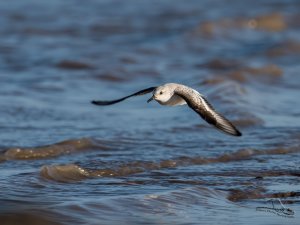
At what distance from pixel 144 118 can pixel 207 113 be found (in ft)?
10.6

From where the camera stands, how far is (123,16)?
56.5 feet

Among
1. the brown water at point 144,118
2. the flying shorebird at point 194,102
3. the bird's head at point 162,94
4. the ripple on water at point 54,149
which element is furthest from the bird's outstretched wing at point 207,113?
the ripple on water at point 54,149

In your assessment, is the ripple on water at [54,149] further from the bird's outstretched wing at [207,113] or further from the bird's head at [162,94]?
the bird's outstretched wing at [207,113]

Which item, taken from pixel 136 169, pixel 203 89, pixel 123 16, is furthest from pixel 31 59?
pixel 136 169

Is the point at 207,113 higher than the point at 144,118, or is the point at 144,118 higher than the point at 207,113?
the point at 144,118

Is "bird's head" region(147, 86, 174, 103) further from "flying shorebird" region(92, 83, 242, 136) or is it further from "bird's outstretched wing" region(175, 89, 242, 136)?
"bird's outstretched wing" region(175, 89, 242, 136)

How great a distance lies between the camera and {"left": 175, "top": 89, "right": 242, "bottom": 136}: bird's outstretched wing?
19.7 ft

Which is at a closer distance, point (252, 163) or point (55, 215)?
point (55, 215)

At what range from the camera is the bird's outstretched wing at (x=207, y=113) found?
6.00m

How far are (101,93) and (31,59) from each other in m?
2.55

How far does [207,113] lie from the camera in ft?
19.8

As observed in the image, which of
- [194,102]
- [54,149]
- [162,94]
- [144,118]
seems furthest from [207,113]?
[144,118]

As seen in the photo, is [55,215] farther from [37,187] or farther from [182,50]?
[182,50]

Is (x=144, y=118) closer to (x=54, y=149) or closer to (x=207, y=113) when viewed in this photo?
(x=54, y=149)
